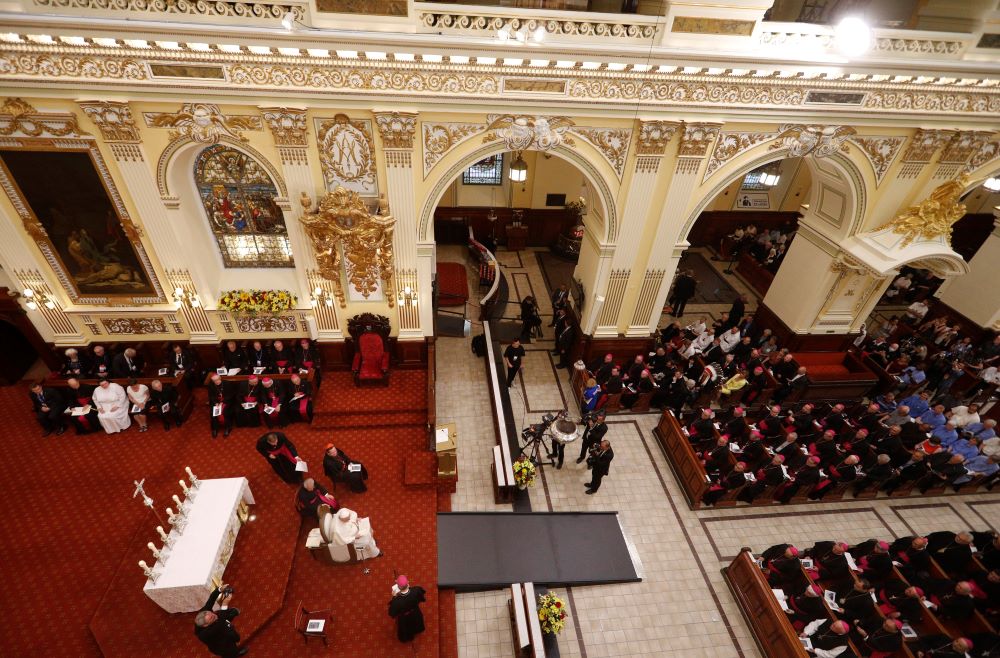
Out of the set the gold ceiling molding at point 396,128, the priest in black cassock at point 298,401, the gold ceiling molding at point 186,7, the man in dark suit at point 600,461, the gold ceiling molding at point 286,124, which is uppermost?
the gold ceiling molding at point 186,7

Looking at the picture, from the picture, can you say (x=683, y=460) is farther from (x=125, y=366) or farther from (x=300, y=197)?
(x=125, y=366)

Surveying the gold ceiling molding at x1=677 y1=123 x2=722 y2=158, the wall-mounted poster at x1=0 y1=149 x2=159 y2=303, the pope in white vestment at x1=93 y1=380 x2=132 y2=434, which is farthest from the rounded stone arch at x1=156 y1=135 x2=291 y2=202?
the gold ceiling molding at x1=677 y1=123 x2=722 y2=158

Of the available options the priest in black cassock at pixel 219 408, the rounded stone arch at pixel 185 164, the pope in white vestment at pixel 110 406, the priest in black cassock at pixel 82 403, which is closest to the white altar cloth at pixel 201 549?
the priest in black cassock at pixel 219 408

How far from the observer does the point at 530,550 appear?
8.30 metres

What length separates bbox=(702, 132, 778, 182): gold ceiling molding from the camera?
9.16m

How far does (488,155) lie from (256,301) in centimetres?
557

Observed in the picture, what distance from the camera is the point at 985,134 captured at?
970 centimetres

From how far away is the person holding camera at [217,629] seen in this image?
5848 mm

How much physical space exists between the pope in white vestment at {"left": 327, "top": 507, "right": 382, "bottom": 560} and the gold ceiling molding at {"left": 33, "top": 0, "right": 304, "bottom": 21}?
7.43 m

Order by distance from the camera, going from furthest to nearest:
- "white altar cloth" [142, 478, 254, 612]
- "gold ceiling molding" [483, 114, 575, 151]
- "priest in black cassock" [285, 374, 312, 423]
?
"priest in black cassock" [285, 374, 312, 423], "gold ceiling molding" [483, 114, 575, 151], "white altar cloth" [142, 478, 254, 612]

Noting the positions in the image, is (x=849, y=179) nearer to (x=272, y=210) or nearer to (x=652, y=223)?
(x=652, y=223)

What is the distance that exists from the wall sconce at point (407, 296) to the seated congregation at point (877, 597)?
7.64 metres

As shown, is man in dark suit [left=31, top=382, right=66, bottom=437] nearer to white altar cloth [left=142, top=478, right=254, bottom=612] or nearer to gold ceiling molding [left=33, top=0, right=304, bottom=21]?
white altar cloth [left=142, top=478, right=254, bottom=612]

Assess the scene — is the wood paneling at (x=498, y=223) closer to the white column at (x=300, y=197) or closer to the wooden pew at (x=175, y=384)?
the white column at (x=300, y=197)
